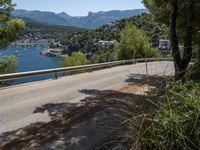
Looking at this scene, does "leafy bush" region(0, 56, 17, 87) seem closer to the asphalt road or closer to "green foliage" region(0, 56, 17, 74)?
"green foliage" region(0, 56, 17, 74)

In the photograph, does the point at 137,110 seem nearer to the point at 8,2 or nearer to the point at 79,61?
the point at 8,2

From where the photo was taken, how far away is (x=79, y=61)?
77125 mm

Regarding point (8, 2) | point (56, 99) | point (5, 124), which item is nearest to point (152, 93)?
point (5, 124)

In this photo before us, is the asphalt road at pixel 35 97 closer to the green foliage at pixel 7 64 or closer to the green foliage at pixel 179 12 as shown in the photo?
the green foliage at pixel 179 12

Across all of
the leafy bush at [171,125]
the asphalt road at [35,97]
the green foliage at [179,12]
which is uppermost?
the green foliage at [179,12]

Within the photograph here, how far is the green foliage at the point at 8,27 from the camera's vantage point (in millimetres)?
26328

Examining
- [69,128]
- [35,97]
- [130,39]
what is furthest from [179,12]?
[130,39]

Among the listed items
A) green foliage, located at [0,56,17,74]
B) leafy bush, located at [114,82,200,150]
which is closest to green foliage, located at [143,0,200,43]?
green foliage, located at [0,56,17,74]

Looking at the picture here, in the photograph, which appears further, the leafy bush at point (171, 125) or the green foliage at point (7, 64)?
the green foliage at point (7, 64)

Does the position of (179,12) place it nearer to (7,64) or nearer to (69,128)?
(69,128)

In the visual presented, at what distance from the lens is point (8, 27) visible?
26438 millimetres

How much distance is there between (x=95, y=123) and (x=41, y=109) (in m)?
2.21

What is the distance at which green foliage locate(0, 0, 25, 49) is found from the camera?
26.3 m

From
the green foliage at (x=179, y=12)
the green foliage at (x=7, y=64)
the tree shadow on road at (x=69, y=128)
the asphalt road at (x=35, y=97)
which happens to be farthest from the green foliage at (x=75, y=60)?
the tree shadow on road at (x=69, y=128)
